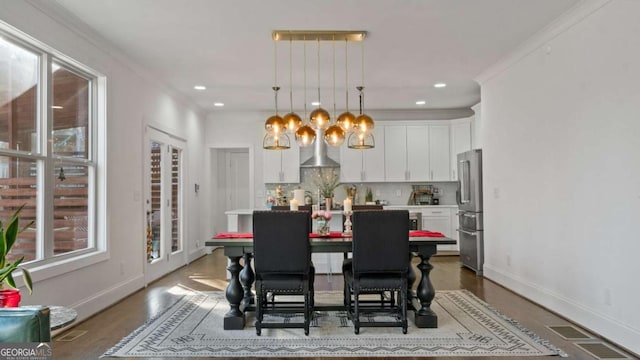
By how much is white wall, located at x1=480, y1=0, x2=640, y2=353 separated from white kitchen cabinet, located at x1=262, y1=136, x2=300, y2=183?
3.80 meters

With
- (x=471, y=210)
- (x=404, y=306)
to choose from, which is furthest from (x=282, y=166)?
(x=404, y=306)

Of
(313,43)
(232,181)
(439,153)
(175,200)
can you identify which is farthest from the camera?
(232,181)

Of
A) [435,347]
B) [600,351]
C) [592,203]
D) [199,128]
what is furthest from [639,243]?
[199,128]

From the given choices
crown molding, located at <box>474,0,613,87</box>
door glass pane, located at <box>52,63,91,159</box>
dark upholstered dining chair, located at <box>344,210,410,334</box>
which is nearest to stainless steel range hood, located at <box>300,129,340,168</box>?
crown molding, located at <box>474,0,613,87</box>

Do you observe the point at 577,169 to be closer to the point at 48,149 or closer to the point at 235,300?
the point at 235,300

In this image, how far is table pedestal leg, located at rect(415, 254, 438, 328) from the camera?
11.5 feet

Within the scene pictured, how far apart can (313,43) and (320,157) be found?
11.8ft

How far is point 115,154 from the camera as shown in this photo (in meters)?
4.38

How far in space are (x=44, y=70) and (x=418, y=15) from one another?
3.15 metres

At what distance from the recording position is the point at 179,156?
21.7ft

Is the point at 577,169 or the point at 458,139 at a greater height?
the point at 458,139

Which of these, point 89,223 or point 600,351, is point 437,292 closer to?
point 600,351

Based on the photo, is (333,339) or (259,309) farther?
(259,309)

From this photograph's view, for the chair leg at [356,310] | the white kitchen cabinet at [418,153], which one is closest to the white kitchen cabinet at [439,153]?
the white kitchen cabinet at [418,153]
